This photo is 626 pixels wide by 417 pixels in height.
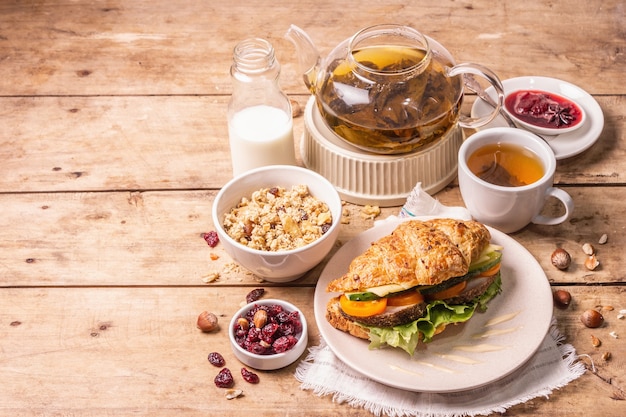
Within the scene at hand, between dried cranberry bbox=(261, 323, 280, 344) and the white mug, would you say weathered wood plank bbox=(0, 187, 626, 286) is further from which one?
dried cranberry bbox=(261, 323, 280, 344)

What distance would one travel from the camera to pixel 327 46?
2619 millimetres

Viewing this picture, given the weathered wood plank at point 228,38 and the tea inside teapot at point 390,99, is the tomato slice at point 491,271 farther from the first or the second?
the weathered wood plank at point 228,38

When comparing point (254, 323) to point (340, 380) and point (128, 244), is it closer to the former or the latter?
point (340, 380)

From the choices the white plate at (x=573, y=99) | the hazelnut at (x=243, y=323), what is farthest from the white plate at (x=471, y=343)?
the white plate at (x=573, y=99)

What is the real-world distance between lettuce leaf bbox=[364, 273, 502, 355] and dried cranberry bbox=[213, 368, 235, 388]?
11.5 inches

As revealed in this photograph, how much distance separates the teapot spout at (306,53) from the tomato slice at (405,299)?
0.66 meters

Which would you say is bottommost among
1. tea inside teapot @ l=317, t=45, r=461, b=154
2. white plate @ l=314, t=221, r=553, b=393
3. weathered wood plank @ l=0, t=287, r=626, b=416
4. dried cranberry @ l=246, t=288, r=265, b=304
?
weathered wood plank @ l=0, t=287, r=626, b=416

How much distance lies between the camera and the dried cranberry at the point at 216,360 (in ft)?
5.79

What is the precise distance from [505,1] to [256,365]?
5.42ft

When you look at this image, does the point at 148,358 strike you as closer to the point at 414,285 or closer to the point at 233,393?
the point at 233,393

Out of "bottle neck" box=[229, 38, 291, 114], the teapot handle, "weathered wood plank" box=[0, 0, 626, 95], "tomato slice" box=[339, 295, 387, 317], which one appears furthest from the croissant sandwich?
"weathered wood plank" box=[0, 0, 626, 95]

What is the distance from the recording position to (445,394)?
1690mm

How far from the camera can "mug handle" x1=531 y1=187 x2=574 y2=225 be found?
194 cm

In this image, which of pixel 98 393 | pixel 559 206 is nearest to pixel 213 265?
pixel 98 393
